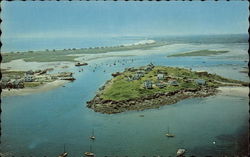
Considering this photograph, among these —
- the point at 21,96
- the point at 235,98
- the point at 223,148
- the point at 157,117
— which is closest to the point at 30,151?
the point at 157,117

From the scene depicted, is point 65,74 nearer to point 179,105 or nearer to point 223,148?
point 179,105

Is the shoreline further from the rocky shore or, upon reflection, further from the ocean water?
the ocean water

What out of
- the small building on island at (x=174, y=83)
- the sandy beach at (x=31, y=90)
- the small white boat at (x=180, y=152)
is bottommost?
the small white boat at (x=180, y=152)

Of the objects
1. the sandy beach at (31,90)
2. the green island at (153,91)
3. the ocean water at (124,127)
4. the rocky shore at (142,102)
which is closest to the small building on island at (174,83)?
the green island at (153,91)

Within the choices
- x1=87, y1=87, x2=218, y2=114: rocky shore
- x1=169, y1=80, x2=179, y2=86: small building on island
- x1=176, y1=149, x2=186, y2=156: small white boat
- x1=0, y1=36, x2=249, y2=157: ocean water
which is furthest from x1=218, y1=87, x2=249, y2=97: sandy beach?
x1=176, y1=149, x2=186, y2=156: small white boat

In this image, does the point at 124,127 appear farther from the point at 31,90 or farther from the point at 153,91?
the point at 31,90

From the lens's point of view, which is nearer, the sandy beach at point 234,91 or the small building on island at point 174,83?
the sandy beach at point 234,91

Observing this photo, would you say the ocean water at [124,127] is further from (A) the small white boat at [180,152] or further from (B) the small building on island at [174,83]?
(B) the small building on island at [174,83]
